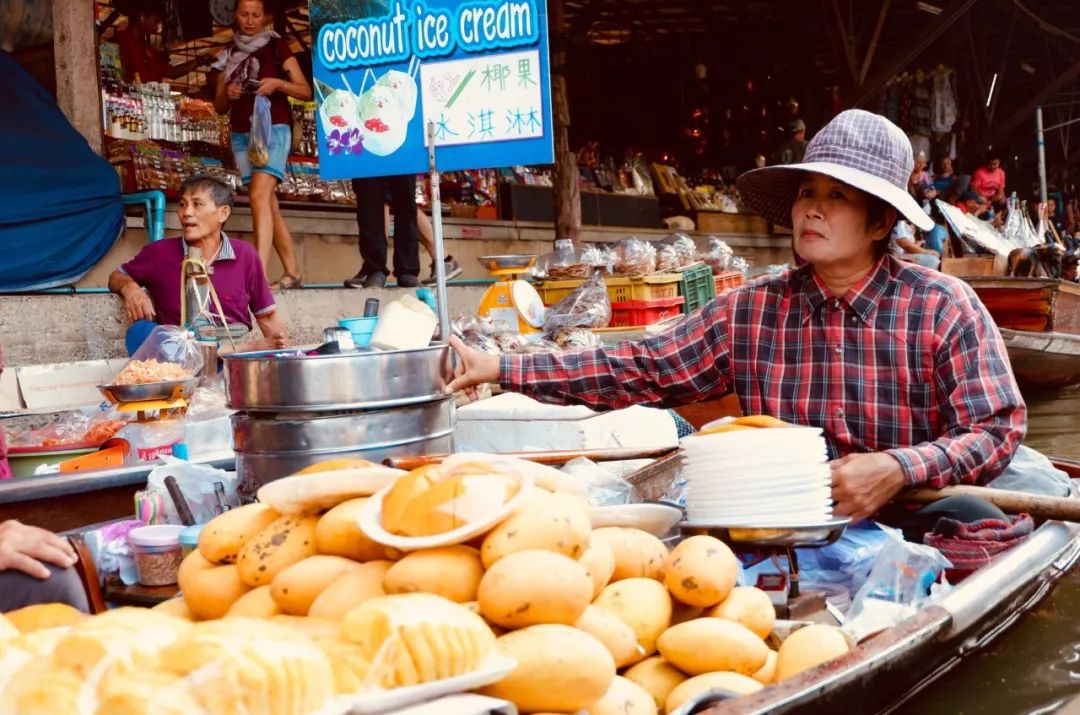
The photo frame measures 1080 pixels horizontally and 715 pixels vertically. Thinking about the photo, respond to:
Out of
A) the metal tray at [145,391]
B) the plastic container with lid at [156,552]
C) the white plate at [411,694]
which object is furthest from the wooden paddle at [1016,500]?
the metal tray at [145,391]

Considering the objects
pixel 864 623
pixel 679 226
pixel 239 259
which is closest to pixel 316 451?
pixel 864 623

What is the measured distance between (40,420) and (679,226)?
10.2 meters

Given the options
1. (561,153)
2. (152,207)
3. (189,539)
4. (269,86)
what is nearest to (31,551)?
(189,539)

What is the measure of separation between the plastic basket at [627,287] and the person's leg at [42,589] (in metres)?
4.89

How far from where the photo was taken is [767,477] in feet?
6.98

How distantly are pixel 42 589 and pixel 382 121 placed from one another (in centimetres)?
275

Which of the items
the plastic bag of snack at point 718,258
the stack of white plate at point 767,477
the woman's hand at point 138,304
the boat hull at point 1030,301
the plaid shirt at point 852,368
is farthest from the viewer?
the boat hull at point 1030,301

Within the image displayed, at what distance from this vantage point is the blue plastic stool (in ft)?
21.5

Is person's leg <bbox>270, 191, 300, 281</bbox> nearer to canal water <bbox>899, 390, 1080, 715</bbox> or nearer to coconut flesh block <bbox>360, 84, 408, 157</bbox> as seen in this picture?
coconut flesh block <bbox>360, 84, 408, 157</bbox>

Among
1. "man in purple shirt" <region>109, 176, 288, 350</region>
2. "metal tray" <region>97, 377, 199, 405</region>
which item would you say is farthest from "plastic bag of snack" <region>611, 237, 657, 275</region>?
"metal tray" <region>97, 377, 199, 405</region>

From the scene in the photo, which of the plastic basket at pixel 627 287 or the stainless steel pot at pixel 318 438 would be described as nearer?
the stainless steel pot at pixel 318 438

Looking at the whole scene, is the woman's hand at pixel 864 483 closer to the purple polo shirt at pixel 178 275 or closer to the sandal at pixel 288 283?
the purple polo shirt at pixel 178 275

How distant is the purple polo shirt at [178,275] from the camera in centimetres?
509

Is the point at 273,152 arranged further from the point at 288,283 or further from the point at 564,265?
the point at 564,265
